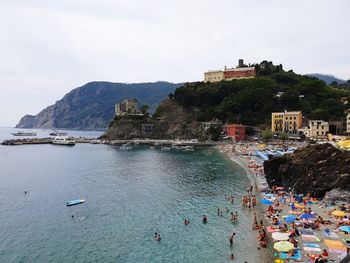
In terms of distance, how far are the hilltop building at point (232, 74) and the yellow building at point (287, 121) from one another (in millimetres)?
42743

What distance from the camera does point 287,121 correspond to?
109m

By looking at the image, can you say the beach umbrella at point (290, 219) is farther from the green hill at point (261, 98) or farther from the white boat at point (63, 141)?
the white boat at point (63, 141)

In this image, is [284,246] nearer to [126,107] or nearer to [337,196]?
[337,196]

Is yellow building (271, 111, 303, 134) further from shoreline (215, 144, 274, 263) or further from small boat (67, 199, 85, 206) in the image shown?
small boat (67, 199, 85, 206)

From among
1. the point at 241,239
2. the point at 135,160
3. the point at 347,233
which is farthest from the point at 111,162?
the point at 347,233

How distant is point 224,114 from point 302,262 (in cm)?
10653

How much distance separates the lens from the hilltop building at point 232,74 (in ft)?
496

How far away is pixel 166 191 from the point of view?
47531 mm

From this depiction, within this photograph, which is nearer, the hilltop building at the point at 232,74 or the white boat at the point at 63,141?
the white boat at the point at 63,141

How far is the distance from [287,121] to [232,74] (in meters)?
54.1

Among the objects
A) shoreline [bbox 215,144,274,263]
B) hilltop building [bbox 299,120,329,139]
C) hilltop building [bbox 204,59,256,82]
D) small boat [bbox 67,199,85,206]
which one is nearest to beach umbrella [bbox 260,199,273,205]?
shoreline [bbox 215,144,274,263]

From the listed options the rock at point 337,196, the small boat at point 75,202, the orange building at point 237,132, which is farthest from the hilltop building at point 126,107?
the rock at point 337,196

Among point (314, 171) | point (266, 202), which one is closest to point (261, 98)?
point (314, 171)

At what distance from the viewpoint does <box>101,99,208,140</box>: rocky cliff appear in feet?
445
